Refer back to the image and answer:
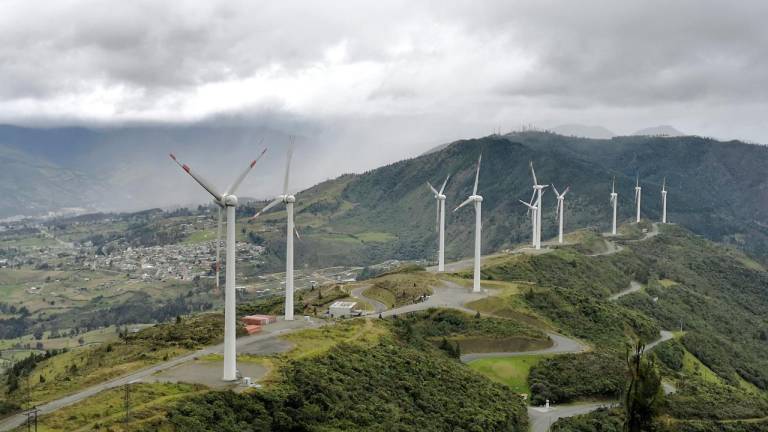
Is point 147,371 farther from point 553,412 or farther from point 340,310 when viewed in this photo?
point 553,412

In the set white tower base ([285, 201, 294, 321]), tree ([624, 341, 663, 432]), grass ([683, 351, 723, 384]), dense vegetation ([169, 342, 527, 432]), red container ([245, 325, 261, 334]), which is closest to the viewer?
tree ([624, 341, 663, 432])

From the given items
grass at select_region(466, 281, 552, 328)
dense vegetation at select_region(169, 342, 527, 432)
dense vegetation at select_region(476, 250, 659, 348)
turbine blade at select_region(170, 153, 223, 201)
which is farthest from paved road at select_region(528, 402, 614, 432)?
turbine blade at select_region(170, 153, 223, 201)

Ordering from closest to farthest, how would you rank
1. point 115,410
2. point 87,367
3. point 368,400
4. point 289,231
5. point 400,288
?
point 115,410 → point 368,400 → point 87,367 → point 289,231 → point 400,288

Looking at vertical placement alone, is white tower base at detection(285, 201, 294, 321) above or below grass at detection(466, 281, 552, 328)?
above

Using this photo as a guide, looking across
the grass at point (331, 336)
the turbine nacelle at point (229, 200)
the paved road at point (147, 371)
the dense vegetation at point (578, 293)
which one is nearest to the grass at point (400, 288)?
the dense vegetation at point (578, 293)

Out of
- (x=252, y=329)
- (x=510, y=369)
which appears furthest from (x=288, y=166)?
(x=510, y=369)

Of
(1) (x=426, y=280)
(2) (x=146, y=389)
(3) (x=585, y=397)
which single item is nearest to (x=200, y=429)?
(2) (x=146, y=389)

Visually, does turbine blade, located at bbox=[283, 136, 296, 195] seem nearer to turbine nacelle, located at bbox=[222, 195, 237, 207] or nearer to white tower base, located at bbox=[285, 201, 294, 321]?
white tower base, located at bbox=[285, 201, 294, 321]
